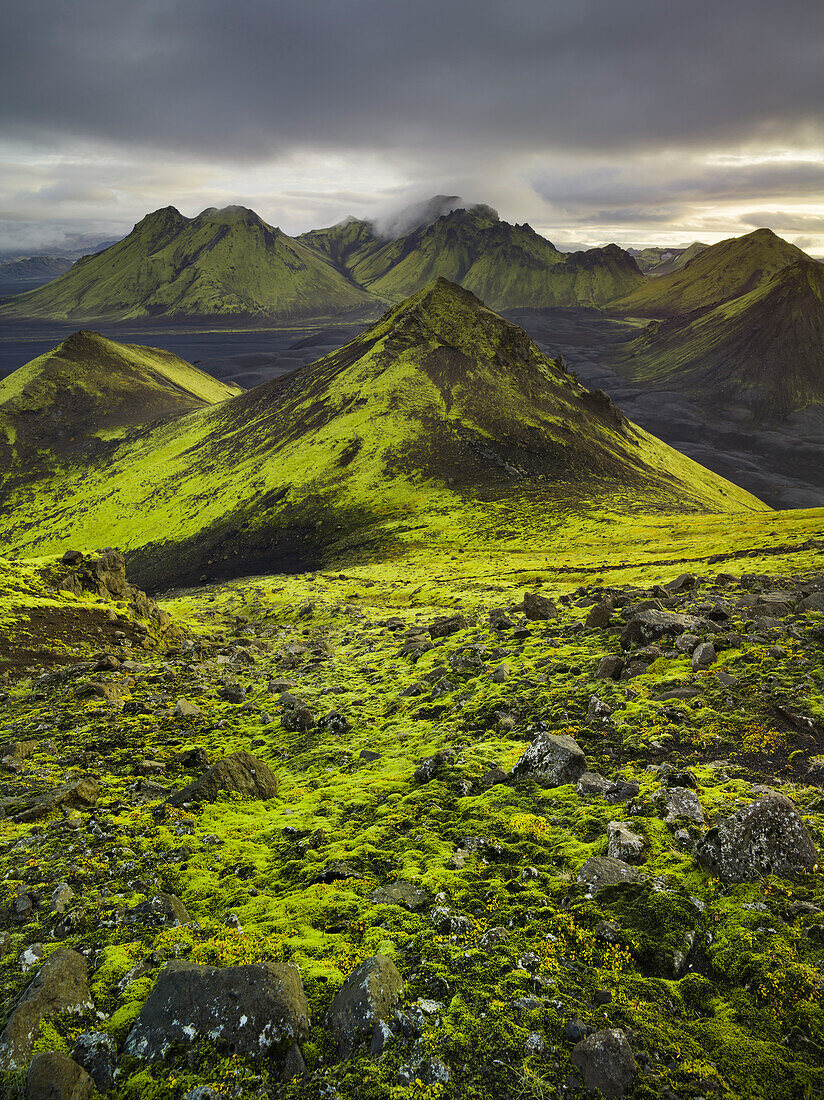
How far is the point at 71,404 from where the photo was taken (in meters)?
→ 176

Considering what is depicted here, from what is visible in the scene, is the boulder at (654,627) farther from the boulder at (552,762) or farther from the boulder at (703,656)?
the boulder at (552,762)

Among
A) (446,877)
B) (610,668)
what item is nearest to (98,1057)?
(446,877)

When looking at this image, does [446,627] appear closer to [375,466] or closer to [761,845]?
[761,845]

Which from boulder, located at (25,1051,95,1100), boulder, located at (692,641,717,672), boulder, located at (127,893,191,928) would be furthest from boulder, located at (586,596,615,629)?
boulder, located at (25,1051,95,1100)

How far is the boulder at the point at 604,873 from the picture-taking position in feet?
30.8

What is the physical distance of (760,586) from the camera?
2358cm

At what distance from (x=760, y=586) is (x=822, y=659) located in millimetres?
9189

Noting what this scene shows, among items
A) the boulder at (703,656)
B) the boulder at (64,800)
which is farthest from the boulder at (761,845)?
the boulder at (64,800)

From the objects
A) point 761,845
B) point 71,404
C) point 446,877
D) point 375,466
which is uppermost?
point 71,404

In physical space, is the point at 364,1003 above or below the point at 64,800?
above

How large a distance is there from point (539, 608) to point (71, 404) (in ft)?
641

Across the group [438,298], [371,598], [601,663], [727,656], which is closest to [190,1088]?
[601,663]

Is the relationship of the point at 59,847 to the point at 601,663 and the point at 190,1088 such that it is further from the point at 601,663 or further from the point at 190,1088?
the point at 601,663

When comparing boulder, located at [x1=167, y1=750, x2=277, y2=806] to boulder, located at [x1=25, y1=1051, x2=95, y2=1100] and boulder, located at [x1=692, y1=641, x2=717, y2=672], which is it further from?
boulder, located at [x1=692, y1=641, x2=717, y2=672]
